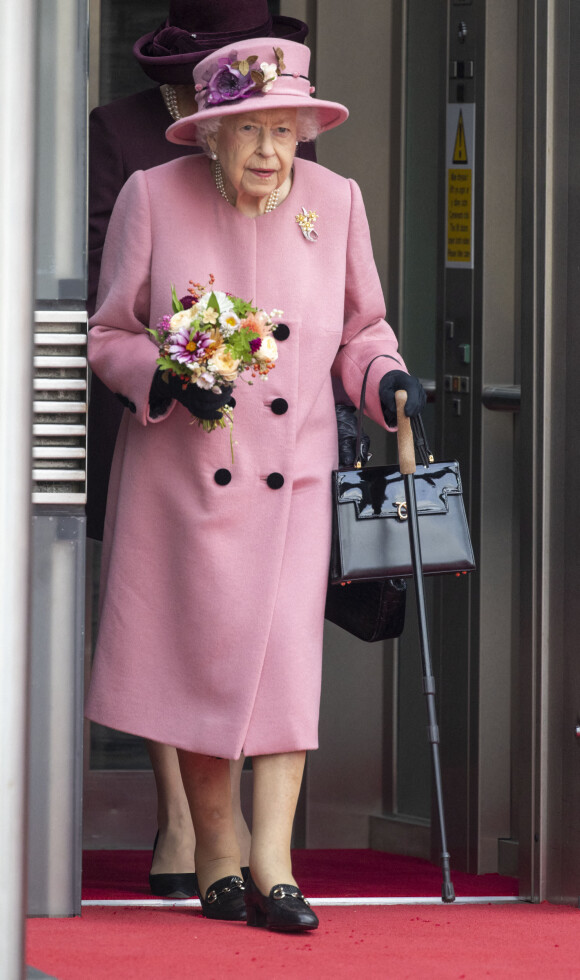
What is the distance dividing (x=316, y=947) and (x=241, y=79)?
171 cm

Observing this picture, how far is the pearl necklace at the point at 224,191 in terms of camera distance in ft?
12.1

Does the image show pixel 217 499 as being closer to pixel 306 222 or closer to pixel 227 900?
pixel 306 222

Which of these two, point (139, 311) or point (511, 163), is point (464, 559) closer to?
point (139, 311)

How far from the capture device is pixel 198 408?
133 inches

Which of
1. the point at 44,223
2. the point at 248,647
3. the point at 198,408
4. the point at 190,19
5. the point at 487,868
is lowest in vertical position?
the point at 487,868

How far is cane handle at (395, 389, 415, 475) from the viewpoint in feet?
11.8

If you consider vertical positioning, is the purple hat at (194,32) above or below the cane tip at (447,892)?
above

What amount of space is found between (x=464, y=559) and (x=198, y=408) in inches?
27.0

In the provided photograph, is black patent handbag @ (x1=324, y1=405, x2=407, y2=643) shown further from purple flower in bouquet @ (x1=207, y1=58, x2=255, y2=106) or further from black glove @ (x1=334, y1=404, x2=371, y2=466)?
purple flower in bouquet @ (x1=207, y1=58, x2=255, y2=106)

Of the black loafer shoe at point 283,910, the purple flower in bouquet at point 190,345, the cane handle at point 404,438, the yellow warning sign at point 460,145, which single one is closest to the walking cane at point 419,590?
the cane handle at point 404,438

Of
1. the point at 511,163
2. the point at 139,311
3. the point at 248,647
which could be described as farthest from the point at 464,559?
the point at 511,163

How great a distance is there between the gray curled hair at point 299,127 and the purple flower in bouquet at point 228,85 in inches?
2.4

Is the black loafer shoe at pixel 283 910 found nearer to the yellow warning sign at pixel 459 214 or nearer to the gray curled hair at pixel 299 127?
the gray curled hair at pixel 299 127

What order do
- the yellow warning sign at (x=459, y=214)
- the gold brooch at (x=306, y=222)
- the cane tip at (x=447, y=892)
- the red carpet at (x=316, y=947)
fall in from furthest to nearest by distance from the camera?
the yellow warning sign at (x=459, y=214) → the gold brooch at (x=306, y=222) → the cane tip at (x=447, y=892) → the red carpet at (x=316, y=947)
